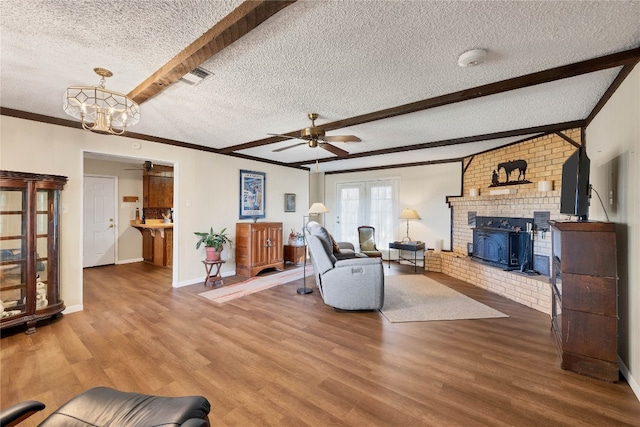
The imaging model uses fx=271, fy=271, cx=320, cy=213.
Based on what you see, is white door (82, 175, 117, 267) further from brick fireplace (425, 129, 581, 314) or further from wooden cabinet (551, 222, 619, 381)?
wooden cabinet (551, 222, 619, 381)

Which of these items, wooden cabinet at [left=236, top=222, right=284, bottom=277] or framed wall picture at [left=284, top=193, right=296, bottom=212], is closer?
wooden cabinet at [left=236, top=222, right=284, bottom=277]

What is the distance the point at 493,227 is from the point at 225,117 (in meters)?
4.55

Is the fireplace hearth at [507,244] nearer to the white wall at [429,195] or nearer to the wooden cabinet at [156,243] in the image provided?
the white wall at [429,195]

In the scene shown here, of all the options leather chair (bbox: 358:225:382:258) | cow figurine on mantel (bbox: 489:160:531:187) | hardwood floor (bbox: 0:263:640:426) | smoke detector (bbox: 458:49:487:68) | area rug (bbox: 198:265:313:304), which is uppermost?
smoke detector (bbox: 458:49:487:68)

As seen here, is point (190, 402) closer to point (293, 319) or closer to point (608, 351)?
point (293, 319)

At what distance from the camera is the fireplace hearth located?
13.3 ft

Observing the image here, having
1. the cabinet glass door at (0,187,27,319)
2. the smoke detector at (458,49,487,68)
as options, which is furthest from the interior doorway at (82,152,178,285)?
the smoke detector at (458,49,487,68)

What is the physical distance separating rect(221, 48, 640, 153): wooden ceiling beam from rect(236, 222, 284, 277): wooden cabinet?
2699mm

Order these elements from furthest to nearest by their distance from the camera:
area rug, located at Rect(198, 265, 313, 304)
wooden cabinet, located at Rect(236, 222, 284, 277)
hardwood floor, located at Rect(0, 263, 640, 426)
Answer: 1. wooden cabinet, located at Rect(236, 222, 284, 277)
2. area rug, located at Rect(198, 265, 313, 304)
3. hardwood floor, located at Rect(0, 263, 640, 426)

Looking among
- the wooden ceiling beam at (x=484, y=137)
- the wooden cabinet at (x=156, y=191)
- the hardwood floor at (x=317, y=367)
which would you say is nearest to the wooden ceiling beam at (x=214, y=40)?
the hardwood floor at (x=317, y=367)

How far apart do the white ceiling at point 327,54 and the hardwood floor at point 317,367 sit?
236cm

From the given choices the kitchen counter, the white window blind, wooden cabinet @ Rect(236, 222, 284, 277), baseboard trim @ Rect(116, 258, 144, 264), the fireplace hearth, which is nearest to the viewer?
the fireplace hearth

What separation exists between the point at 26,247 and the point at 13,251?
11 centimetres

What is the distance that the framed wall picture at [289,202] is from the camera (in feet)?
21.4
